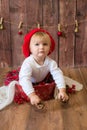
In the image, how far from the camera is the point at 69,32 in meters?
2.19

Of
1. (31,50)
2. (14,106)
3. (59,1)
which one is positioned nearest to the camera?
(14,106)

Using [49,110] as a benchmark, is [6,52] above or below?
above

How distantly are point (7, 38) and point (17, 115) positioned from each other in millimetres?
992

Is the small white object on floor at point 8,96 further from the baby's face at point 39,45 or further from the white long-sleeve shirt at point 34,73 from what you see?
the baby's face at point 39,45

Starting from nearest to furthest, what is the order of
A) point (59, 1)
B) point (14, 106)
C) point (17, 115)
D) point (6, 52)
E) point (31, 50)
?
1. point (17, 115)
2. point (14, 106)
3. point (31, 50)
4. point (59, 1)
5. point (6, 52)

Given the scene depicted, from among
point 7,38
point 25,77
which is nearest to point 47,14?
point 7,38

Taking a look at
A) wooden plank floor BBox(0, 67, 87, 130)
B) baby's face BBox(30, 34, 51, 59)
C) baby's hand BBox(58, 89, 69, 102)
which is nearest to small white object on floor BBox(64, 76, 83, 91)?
wooden plank floor BBox(0, 67, 87, 130)

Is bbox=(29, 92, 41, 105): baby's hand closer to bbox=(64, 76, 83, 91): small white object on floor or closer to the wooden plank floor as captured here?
the wooden plank floor

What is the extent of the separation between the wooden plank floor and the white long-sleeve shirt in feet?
0.41

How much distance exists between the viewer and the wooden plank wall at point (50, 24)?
2131 millimetres

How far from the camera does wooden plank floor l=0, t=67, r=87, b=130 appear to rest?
130 cm

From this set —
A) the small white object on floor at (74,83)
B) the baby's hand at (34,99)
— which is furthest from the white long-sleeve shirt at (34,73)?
the small white object on floor at (74,83)

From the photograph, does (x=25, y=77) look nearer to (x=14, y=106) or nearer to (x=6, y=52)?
(x=14, y=106)

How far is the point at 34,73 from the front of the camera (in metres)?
1.63
